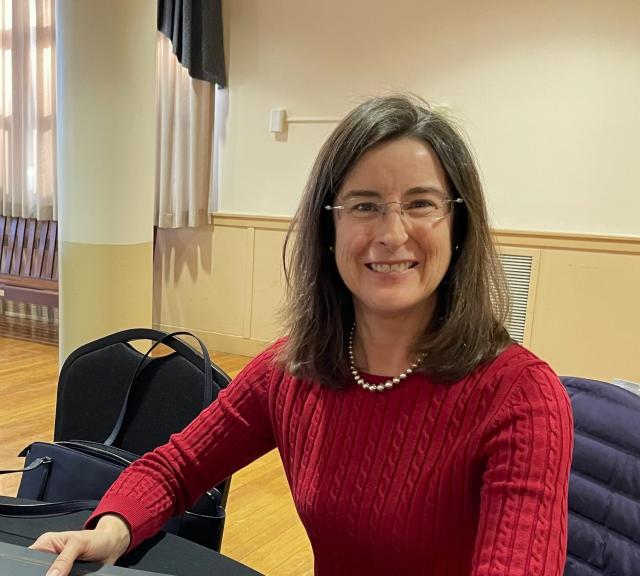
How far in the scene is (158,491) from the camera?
0.99 metres

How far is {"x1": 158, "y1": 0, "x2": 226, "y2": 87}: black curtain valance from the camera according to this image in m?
4.15

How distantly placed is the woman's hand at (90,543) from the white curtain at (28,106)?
4430 millimetres

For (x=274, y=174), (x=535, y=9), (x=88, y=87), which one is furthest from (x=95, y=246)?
(x=535, y=9)

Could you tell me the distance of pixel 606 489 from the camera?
2.99 ft

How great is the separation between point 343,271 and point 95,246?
71.7 inches

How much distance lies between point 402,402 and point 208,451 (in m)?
0.36

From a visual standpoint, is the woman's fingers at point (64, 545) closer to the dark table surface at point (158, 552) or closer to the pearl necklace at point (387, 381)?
the dark table surface at point (158, 552)

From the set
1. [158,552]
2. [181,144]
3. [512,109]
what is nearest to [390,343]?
[158,552]

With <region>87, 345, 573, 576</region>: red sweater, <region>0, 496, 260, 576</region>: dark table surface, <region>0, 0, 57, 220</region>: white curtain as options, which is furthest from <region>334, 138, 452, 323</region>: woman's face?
<region>0, 0, 57, 220</region>: white curtain

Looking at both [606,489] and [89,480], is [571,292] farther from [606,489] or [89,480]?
[89,480]

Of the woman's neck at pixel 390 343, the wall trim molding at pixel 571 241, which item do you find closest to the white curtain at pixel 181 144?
the wall trim molding at pixel 571 241

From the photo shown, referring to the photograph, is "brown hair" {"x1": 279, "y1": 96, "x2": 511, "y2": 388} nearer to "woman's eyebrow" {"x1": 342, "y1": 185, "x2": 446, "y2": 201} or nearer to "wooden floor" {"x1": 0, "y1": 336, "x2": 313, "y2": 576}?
"woman's eyebrow" {"x1": 342, "y1": 185, "x2": 446, "y2": 201}

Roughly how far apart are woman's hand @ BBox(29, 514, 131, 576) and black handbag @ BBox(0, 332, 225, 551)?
208 mm

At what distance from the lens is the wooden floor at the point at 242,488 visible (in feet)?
6.80
